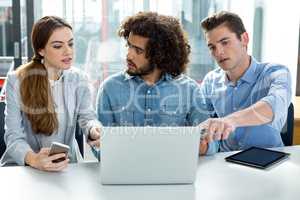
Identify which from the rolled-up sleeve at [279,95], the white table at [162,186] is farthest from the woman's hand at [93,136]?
the rolled-up sleeve at [279,95]

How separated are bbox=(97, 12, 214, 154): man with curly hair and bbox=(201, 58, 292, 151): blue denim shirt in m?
0.13

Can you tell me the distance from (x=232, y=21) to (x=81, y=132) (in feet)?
3.18

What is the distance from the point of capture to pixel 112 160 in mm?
1447

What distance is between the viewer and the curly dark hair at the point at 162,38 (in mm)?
2141

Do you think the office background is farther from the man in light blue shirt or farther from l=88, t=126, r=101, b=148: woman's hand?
l=88, t=126, r=101, b=148: woman's hand

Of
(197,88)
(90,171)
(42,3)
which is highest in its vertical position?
(42,3)

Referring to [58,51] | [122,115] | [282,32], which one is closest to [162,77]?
[122,115]

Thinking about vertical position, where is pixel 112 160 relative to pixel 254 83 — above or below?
below

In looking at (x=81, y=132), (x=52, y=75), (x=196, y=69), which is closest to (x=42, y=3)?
(x=196, y=69)

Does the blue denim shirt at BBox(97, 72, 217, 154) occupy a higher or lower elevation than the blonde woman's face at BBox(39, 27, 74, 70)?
lower

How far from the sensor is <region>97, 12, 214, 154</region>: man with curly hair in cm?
212

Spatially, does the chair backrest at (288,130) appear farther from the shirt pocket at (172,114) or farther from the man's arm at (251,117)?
the shirt pocket at (172,114)

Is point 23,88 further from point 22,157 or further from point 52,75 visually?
point 22,157

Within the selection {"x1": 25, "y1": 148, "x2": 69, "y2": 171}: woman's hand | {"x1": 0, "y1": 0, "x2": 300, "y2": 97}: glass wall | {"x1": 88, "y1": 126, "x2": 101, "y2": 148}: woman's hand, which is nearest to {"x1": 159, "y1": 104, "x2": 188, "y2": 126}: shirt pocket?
{"x1": 88, "y1": 126, "x2": 101, "y2": 148}: woman's hand
